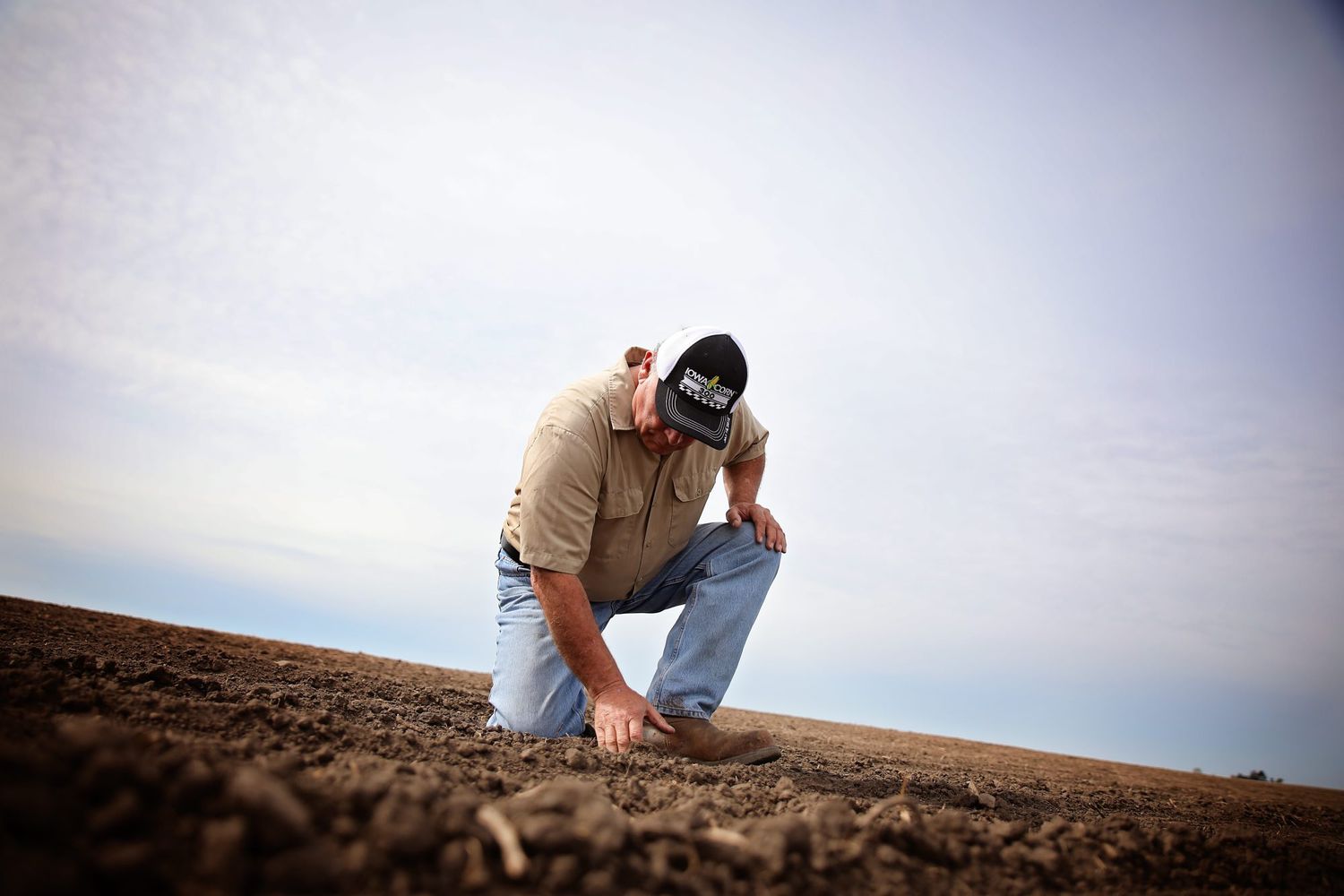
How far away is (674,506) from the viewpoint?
3.34 meters

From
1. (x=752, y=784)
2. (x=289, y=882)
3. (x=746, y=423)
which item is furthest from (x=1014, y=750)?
(x=289, y=882)

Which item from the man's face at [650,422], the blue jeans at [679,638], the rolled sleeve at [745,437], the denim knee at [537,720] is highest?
the rolled sleeve at [745,437]

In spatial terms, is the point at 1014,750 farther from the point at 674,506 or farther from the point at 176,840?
the point at 176,840

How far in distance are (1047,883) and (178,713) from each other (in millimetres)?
2056

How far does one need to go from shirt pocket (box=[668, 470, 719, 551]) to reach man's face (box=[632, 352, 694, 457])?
251 millimetres

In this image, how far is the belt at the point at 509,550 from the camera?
139 inches

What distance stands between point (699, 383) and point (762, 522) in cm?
88

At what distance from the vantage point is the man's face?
2924 millimetres

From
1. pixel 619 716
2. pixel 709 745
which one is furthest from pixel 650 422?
pixel 709 745

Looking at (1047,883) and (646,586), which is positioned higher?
(646,586)

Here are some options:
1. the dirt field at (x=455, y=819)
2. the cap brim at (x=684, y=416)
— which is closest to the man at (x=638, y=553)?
the cap brim at (x=684, y=416)

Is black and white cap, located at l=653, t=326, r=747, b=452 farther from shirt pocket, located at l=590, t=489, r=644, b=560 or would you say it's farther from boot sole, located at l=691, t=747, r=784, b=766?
boot sole, located at l=691, t=747, r=784, b=766

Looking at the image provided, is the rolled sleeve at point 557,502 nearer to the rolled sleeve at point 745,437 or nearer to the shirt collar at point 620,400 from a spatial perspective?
the shirt collar at point 620,400

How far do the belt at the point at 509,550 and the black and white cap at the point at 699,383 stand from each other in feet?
3.54
